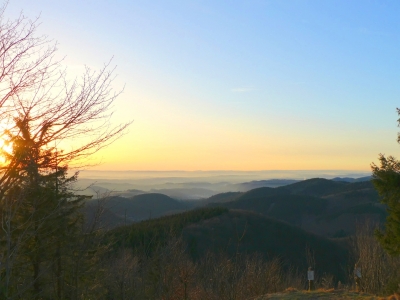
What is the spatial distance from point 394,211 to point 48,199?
11182 mm

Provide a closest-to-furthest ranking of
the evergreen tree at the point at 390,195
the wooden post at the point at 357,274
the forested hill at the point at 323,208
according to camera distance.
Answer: the evergreen tree at the point at 390,195
the wooden post at the point at 357,274
the forested hill at the point at 323,208

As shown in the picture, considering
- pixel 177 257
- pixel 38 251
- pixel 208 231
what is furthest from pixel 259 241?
pixel 38 251

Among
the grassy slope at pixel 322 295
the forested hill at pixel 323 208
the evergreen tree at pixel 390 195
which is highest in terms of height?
the evergreen tree at pixel 390 195

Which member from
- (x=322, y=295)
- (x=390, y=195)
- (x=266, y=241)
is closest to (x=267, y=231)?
(x=266, y=241)

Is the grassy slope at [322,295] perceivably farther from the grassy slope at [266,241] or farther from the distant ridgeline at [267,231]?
the grassy slope at [266,241]

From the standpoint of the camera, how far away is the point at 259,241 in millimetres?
80062

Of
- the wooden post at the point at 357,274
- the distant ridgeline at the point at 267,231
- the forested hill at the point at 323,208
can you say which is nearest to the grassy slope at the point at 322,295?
the wooden post at the point at 357,274

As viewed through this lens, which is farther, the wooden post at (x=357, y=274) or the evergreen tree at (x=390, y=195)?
the wooden post at (x=357, y=274)

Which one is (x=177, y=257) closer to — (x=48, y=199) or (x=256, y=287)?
(x=256, y=287)

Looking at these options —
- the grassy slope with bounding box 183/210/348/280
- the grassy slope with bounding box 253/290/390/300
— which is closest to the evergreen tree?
the grassy slope with bounding box 253/290/390/300

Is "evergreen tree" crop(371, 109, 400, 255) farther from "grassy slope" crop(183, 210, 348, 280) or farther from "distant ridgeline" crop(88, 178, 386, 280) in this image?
"grassy slope" crop(183, 210, 348, 280)

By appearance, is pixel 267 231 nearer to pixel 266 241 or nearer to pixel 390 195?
pixel 266 241

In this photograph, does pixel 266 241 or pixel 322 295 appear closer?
pixel 322 295

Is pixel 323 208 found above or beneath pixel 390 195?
beneath
